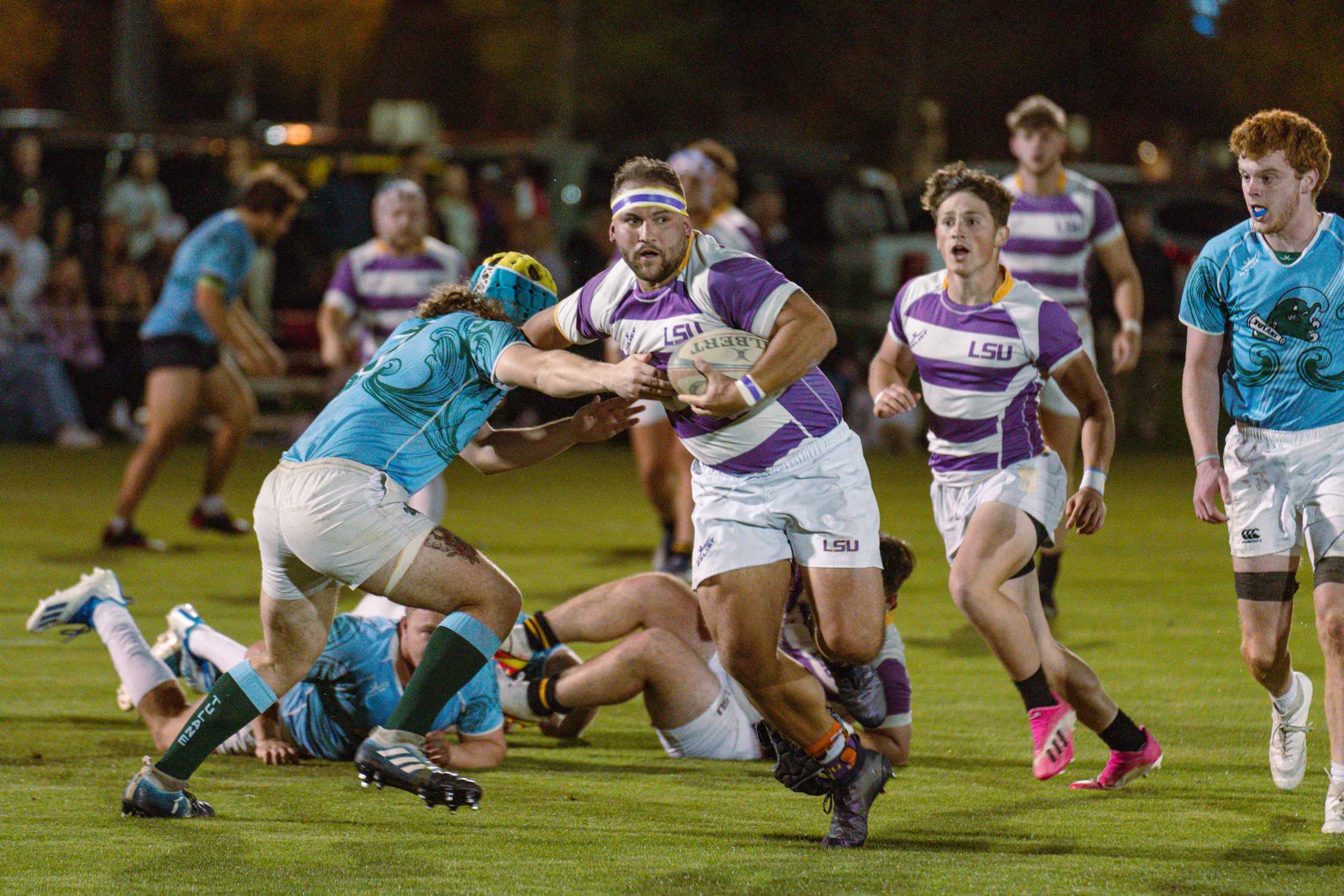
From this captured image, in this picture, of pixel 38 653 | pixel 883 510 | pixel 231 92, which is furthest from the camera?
pixel 231 92

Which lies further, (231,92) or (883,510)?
(231,92)

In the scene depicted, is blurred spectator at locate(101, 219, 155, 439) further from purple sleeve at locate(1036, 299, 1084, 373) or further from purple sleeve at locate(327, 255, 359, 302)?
purple sleeve at locate(1036, 299, 1084, 373)

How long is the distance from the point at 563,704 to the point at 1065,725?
5.58 feet

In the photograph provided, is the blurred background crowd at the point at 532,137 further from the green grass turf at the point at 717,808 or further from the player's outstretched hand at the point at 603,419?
the player's outstretched hand at the point at 603,419

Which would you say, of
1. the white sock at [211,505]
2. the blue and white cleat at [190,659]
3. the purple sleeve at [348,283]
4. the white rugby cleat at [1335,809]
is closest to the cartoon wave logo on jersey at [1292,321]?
the white rugby cleat at [1335,809]

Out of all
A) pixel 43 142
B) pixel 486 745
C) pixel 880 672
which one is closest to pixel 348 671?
pixel 486 745

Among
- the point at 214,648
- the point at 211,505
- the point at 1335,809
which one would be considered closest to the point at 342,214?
the point at 211,505

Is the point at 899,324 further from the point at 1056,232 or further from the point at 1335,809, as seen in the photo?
the point at 1056,232

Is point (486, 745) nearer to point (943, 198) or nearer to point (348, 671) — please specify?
point (348, 671)

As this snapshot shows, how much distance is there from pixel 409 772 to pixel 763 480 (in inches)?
51.7

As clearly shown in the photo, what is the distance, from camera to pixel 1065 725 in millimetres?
6176

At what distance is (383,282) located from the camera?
10.3 meters

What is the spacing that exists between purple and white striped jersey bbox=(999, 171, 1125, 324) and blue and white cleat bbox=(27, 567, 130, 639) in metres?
4.55

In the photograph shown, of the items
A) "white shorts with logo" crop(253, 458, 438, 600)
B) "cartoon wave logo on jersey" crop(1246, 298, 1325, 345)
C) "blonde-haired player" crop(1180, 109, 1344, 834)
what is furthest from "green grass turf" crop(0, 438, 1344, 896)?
"cartoon wave logo on jersey" crop(1246, 298, 1325, 345)
